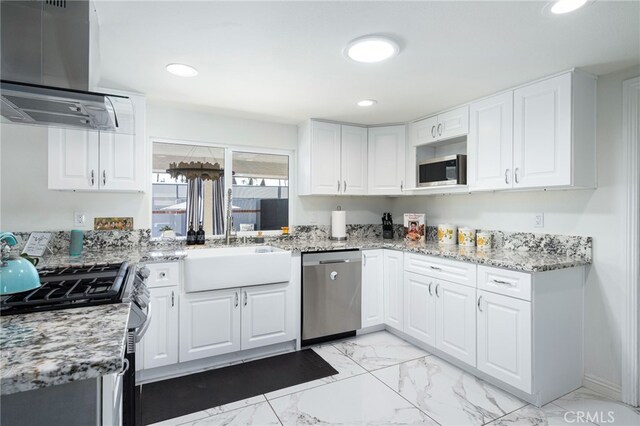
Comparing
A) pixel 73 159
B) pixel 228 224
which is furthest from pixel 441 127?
pixel 73 159

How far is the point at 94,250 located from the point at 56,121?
1.46 meters

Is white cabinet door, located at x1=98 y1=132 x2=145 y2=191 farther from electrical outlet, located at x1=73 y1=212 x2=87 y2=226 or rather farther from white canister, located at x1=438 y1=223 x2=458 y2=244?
white canister, located at x1=438 y1=223 x2=458 y2=244

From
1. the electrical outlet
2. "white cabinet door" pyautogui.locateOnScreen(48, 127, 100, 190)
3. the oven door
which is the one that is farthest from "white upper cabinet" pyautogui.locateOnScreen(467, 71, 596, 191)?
the electrical outlet

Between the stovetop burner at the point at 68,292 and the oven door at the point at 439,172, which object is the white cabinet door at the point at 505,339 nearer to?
the oven door at the point at 439,172

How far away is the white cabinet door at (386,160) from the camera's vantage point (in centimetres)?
362

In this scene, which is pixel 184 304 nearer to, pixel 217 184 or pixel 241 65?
pixel 217 184

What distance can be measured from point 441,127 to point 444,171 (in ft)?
1.47

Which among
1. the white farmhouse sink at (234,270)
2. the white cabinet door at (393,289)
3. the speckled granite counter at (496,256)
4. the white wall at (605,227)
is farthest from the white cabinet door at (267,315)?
the white wall at (605,227)

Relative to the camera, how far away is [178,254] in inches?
101

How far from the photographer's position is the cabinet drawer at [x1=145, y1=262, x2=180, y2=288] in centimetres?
242

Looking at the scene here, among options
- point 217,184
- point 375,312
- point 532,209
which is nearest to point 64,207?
point 217,184

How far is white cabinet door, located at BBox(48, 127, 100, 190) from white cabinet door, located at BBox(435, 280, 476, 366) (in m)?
2.90

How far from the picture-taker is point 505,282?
2.24 meters

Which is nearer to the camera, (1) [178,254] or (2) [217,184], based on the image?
(1) [178,254]
